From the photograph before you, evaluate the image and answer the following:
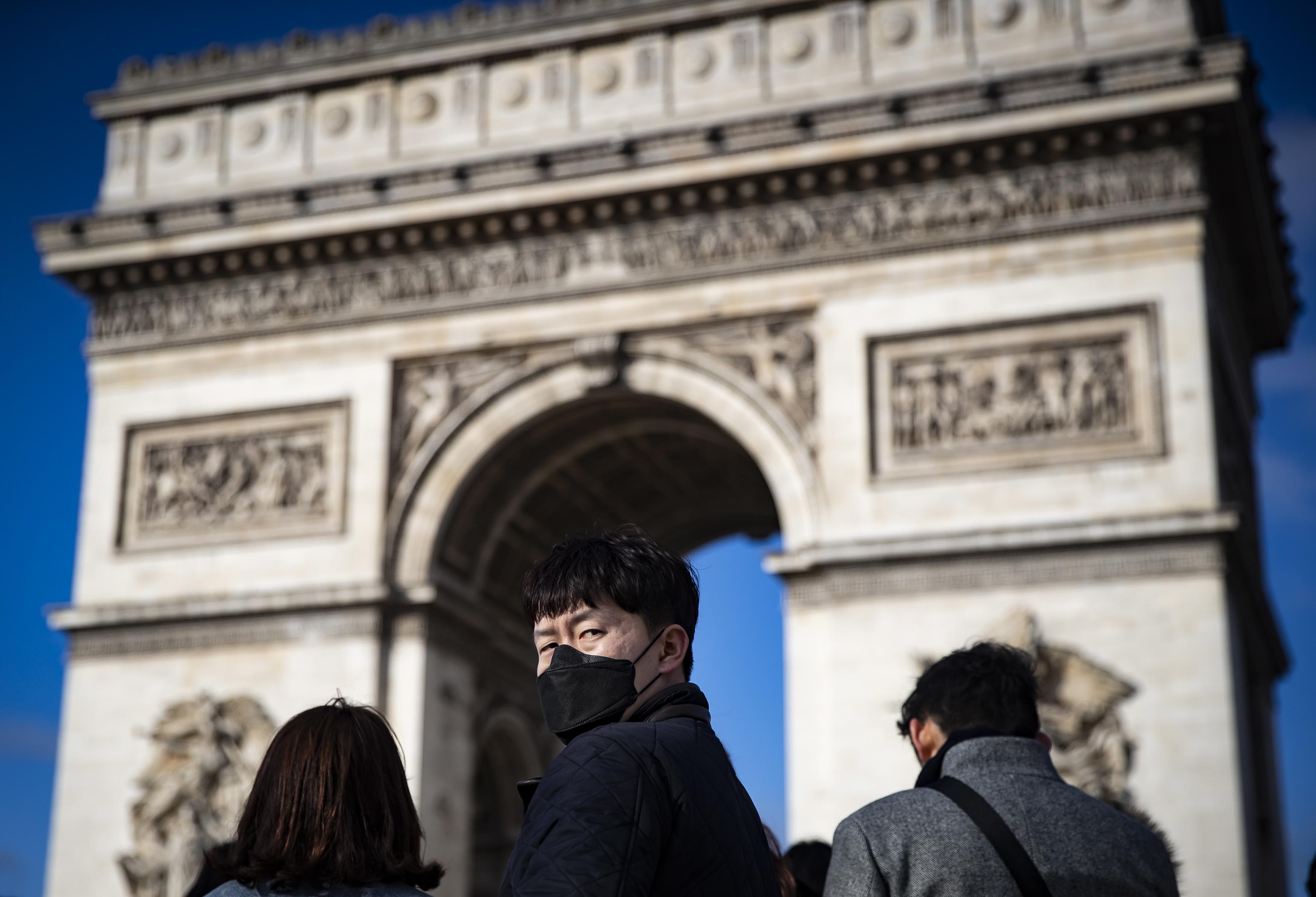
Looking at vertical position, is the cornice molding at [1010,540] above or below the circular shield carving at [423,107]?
below

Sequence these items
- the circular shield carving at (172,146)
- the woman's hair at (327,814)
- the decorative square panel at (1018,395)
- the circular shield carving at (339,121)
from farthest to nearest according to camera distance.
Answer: the circular shield carving at (172,146)
the circular shield carving at (339,121)
the decorative square panel at (1018,395)
the woman's hair at (327,814)

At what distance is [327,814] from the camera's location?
2.79 m

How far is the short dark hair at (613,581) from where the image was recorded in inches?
100.0

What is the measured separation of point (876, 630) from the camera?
14328mm

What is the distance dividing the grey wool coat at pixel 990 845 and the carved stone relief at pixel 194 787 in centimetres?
1298

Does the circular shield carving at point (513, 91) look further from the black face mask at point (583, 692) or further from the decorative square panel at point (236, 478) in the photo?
Answer: the black face mask at point (583, 692)

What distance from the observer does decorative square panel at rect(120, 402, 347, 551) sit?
16562mm

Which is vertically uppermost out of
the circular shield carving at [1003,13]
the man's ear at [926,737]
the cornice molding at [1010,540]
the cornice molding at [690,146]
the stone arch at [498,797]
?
the circular shield carving at [1003,13]

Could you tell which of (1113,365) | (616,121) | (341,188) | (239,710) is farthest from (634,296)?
(239,710)

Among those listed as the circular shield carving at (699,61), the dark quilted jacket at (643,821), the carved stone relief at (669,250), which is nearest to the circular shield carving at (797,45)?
the circular shield carving at (699,61)

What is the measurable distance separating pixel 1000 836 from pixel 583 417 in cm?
1353

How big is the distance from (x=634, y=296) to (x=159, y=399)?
210 inches

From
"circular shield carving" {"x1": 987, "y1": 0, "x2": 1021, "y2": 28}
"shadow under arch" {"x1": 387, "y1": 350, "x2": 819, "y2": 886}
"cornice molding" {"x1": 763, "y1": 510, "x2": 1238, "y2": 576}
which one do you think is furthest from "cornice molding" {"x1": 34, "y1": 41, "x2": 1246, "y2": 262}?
"cornice molding" {"x1": 763, "y1": 510, "x2": 1238, "y2": 576}

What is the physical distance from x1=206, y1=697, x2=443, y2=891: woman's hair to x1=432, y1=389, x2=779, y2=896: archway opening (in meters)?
13.3
